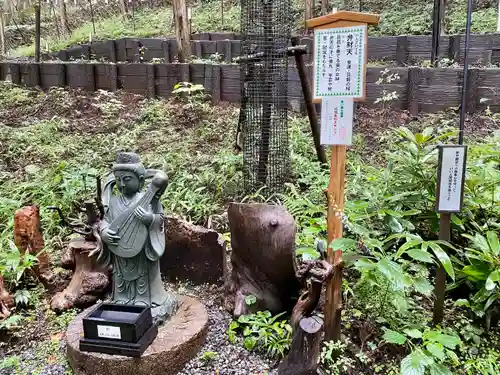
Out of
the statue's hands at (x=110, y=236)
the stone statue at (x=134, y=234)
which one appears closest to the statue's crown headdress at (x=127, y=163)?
the stone statue at (x=134, y=234)

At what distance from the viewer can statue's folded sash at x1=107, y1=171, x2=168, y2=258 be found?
9.61ft

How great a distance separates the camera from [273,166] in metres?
4.69

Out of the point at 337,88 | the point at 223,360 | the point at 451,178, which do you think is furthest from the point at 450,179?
the point at 223,360

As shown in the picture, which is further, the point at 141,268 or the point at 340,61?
the point at 141,268

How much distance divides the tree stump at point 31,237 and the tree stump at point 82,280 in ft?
0.95

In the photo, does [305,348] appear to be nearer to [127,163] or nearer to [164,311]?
[164,311]

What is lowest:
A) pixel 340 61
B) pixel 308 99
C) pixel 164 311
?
pixel 164 311

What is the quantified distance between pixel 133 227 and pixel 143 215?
13 cm

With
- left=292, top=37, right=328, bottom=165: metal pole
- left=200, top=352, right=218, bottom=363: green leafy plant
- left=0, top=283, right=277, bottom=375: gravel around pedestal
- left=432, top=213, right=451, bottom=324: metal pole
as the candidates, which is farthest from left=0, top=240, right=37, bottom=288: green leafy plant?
left=432, top=213, right=451, bottom=324: metal pole

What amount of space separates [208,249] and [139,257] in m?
1.02

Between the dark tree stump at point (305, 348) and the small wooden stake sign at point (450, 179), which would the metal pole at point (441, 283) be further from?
the dark tree stump at point (305, 348)

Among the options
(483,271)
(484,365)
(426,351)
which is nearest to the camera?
(426,351)

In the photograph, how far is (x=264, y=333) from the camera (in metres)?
2.98

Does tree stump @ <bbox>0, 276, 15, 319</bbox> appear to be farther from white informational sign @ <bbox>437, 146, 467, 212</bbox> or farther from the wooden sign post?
white informational sign @ <bbox>437, 146, 467, 212</bbox>
